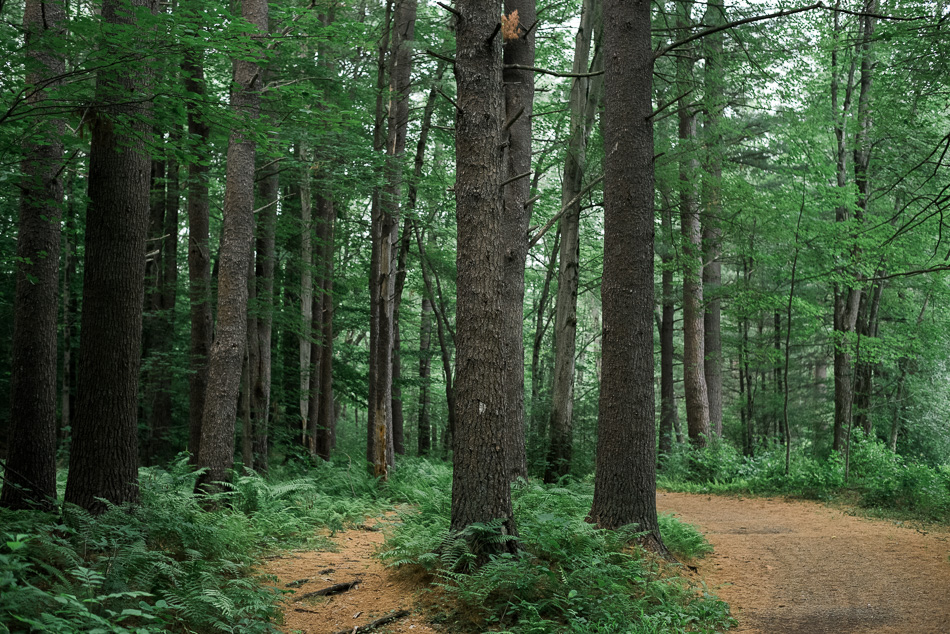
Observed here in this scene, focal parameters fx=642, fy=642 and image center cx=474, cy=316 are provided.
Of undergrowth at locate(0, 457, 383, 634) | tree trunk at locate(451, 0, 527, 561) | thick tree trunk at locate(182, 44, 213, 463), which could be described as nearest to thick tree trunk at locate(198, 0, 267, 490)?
undergrowth at locate(0, 457, 383, 634)

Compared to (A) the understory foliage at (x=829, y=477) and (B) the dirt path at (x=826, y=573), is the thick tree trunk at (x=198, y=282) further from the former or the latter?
(A) the understory foliage at (x=829, y=477)

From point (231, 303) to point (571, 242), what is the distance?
20.0 ft

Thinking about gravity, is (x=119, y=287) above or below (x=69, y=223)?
below

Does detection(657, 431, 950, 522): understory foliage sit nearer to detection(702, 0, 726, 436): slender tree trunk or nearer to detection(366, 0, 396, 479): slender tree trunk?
detection(702, 0, 726, 436): slender tree trunk

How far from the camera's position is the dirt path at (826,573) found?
218 inches

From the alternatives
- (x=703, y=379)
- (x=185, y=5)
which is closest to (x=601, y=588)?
(x=185, y=5)

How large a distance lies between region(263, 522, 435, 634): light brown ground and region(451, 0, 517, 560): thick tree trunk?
2.69 feet

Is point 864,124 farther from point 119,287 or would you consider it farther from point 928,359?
point 119,287

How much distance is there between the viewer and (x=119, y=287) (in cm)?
630

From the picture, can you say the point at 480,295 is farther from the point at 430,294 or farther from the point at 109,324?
the point at 430,294

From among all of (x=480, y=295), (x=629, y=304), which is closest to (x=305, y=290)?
(x=629, y=304)

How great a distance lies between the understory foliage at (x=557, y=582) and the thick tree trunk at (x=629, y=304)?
0.43 m

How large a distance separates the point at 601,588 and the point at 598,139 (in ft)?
28.3

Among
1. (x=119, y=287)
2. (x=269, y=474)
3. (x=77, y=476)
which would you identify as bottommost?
(x=269, y=474)
